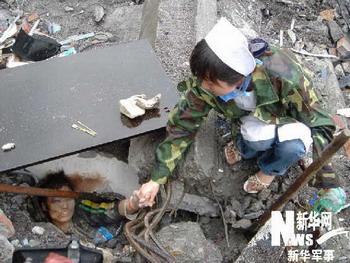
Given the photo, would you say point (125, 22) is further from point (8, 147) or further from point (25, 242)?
point (25, 242)

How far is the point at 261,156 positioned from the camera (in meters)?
3.39

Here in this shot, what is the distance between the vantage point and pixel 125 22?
529cm

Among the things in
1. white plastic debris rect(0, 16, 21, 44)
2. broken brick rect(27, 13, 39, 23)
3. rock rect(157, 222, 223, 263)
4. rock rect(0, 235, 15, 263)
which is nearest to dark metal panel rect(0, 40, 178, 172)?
rock rect(0, 235, 15, 263)

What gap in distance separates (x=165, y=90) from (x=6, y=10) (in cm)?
259

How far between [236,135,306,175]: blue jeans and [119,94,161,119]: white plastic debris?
2.20ft

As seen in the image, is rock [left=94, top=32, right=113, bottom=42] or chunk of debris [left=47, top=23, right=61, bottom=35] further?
chunk of debris [left=47, top=23, right=61, bottom=35]

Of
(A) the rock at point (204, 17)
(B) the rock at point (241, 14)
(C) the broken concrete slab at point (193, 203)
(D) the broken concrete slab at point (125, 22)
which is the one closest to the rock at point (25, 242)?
(C) the broken concrete slab at point (193, 203)

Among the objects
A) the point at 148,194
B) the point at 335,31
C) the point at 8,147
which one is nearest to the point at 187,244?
the point at 148,194

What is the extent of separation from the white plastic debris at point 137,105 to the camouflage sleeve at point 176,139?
27cm

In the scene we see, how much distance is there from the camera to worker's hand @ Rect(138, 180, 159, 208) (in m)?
3.32

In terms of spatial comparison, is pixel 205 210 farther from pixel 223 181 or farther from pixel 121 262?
pixel 121 262

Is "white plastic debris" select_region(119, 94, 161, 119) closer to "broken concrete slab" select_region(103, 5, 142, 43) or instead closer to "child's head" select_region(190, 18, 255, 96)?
"child's head" select_region(190, 18, 255, 96)

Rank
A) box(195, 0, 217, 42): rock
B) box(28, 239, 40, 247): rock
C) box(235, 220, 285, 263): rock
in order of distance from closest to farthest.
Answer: box(235, 220, 285, 263): rock → box(28, 239, 40, 247): rock → box(195, 0, 217, 42): rock

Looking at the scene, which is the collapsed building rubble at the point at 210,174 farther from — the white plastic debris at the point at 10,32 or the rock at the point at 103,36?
the white plastic debris at the point at 10,32
